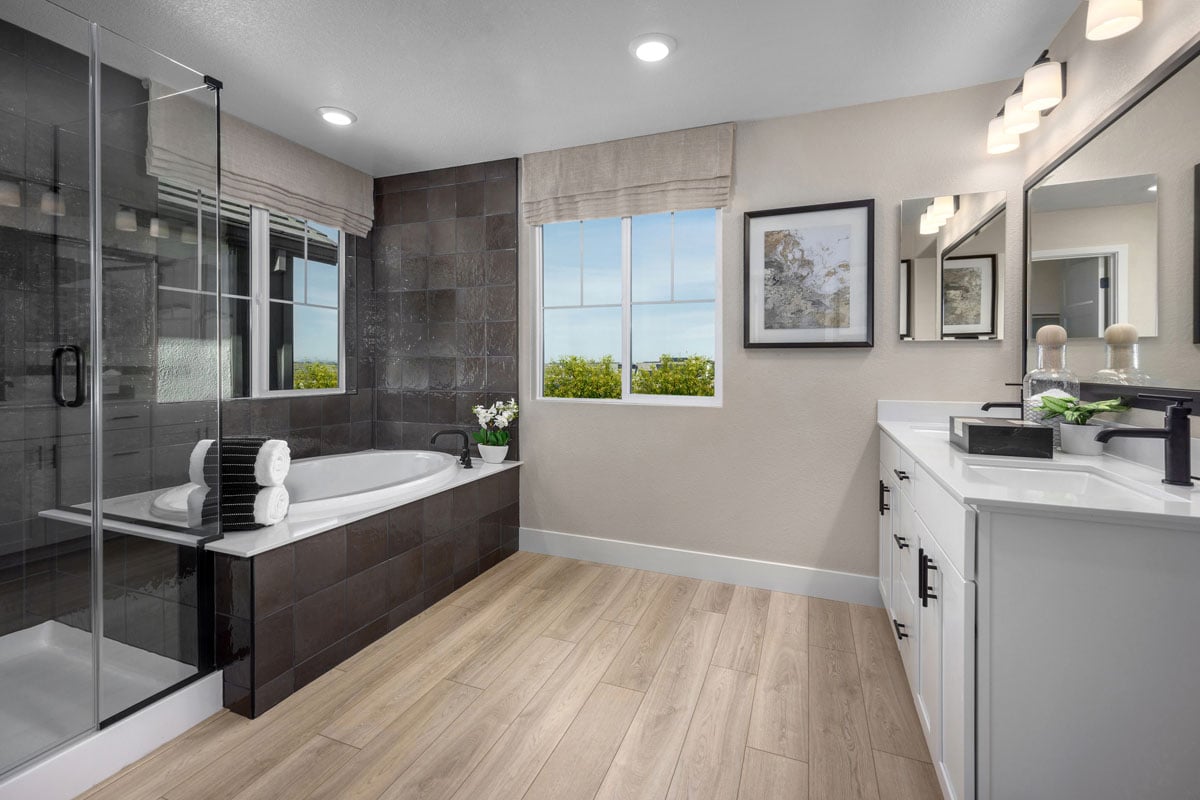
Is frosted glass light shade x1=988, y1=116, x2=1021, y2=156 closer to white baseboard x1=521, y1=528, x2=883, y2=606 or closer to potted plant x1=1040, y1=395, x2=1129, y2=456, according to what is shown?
potted plant x1=1040, y1=395, x2=1129, y2=456

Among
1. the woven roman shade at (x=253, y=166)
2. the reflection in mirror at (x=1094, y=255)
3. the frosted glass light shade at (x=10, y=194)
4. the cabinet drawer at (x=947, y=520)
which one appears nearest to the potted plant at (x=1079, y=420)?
the reflection in mirror at (x=1094, y=255)

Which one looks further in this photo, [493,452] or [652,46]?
[493,452]

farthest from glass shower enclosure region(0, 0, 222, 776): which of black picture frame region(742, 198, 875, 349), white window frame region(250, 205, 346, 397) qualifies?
black picture frame region(742, 198, 875, 349)

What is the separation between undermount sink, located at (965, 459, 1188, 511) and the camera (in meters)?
→ 1.12

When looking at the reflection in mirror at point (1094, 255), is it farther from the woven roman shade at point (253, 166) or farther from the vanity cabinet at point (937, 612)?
the woven roman shade at point (253, 166)

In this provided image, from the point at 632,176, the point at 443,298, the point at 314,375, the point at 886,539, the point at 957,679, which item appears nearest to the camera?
the point at 957,679

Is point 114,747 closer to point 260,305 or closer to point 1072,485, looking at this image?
point 260,305

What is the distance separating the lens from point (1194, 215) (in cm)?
138

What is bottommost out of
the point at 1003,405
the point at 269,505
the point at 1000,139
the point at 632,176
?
the point at 269,505

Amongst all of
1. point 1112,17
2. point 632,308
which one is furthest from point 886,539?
point 1112,17

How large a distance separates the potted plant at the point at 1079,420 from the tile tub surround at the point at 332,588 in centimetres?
244

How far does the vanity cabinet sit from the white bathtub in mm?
1993

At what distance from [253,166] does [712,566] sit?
3.21 meters

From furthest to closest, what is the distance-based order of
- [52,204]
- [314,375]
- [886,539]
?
[314,375], [886,539], [52,204]
